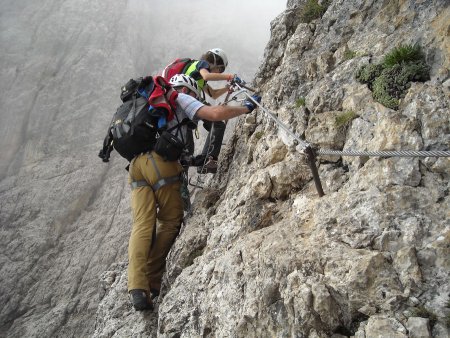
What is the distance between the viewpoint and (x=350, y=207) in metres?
4.10

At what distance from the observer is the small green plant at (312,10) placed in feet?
25.7

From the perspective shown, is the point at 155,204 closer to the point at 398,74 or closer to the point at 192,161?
the point at 192,161

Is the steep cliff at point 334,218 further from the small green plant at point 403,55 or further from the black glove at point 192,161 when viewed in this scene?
the black glove at point 192,161

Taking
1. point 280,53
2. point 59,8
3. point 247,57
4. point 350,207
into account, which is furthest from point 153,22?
point 350,207

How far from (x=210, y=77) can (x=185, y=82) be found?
597 mm

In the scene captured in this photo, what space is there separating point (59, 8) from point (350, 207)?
1631 inches

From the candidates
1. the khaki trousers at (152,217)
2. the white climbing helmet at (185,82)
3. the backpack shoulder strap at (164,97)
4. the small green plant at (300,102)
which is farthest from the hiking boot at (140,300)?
the small green plant at (300,102)

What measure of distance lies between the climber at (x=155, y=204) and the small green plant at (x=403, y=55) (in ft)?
8.64

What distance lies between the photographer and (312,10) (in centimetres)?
800

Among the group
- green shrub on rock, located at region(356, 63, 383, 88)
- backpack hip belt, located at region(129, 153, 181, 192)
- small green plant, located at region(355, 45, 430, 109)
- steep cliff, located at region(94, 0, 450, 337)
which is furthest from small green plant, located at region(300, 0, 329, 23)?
backpack hip belt, located at region(129, 153, 181, 192)

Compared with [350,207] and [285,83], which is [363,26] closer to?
[285,83]

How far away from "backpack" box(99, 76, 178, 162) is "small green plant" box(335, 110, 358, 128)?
327 centimetres

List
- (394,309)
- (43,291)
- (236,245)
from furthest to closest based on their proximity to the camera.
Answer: (43,291), (236,245), (394,309)

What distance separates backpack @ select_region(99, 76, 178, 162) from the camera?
7.07 m
